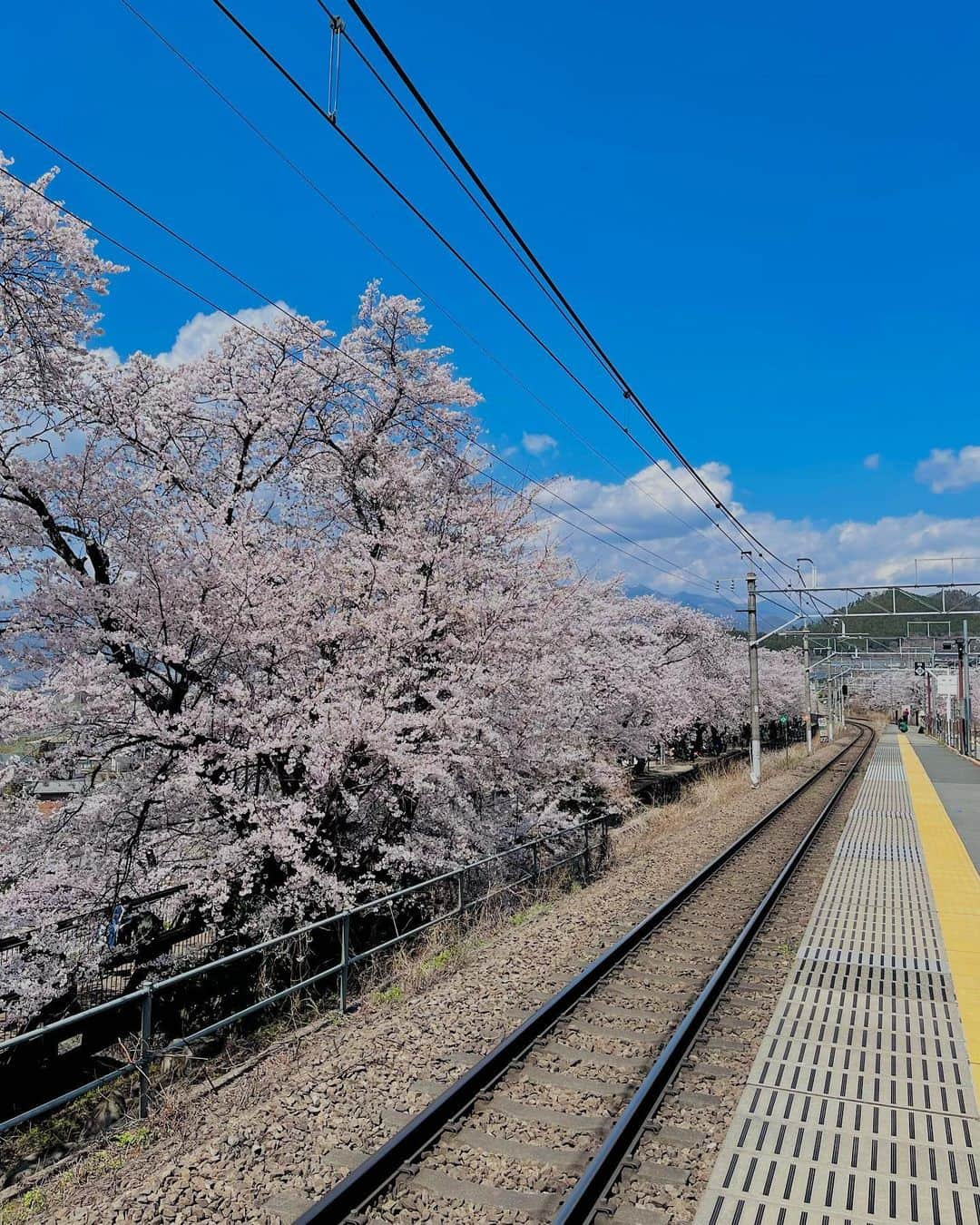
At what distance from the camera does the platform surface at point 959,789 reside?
1683 centimetres

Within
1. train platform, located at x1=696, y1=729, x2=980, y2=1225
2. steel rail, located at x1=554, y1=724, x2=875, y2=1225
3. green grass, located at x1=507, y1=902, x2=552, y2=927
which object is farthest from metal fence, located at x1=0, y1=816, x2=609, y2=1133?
train platform, located at x1=696, y1=729, x2=980, y2=1225

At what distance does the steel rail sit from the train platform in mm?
543

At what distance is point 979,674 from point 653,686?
66241mm

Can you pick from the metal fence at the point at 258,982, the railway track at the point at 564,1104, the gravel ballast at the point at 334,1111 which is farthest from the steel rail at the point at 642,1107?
the metal fence at the point at 258,982

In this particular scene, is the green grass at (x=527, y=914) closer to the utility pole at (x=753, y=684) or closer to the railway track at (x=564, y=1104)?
the railway track at (x=564, y=1104)

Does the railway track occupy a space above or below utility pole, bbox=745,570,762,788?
below

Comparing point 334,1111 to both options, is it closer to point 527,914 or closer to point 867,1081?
point 867,1081

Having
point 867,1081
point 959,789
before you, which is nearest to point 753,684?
point 959,789

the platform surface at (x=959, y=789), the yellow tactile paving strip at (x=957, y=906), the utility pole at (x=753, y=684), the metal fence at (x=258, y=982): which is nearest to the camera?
the yellow tactile paving strip at (x=957, y=906)

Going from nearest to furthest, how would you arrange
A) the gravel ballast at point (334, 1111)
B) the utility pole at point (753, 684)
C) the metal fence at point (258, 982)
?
the gravel ballast at point (334, 1111) < the metal fence at point (258, 982) < the utility pole at point (753, 684)

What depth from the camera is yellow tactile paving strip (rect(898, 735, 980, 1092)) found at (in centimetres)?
722

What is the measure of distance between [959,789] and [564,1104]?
2507cm

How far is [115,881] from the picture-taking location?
10102 mm

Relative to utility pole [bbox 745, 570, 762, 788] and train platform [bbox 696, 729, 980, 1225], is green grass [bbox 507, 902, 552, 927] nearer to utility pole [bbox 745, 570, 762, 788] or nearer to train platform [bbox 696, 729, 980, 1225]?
train platform [bbox 696, 729, 980, 1225]
